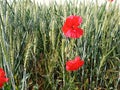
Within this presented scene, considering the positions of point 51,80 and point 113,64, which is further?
point 113,64

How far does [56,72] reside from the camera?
1.35 metres

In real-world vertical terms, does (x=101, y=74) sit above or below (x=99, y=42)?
below

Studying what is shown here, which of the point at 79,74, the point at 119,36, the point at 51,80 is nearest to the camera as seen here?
the point at 51,80

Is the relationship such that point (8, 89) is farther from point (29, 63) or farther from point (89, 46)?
point (89, 46)

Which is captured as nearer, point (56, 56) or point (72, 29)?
point (72, 29)

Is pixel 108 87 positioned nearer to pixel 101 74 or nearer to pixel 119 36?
pixel 101 74

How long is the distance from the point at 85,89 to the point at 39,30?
1.14 ft

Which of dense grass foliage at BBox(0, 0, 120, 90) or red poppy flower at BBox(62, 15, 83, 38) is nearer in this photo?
red poppy flower at BBox(62, 15, 83, 38)

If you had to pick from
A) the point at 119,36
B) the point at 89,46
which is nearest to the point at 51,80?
the point at 89,46

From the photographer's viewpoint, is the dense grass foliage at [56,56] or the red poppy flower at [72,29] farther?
the dense grass foliage at [56,56]

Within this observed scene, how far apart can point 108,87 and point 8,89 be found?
19.9 inches

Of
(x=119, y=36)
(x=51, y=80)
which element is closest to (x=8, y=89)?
(x=51, y=80)

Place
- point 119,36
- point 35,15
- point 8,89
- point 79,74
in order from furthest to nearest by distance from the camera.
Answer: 1. point 119,36
2. point 35,15
3. point 79,74
4. point 8,89

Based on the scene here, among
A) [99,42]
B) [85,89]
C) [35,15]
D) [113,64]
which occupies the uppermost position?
[35,15]
